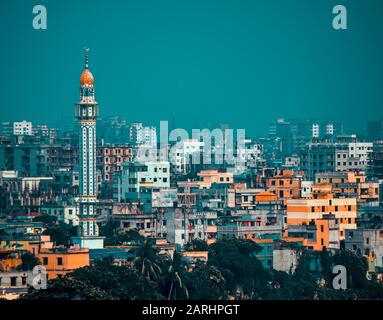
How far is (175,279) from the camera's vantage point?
922 inches

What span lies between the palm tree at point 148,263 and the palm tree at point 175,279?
0.56 ft

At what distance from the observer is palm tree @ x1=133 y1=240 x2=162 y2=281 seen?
2380 cm

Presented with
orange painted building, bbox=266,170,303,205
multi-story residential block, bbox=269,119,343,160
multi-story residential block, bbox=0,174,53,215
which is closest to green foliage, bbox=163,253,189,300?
orange painted building, bbox=266,170,303,205

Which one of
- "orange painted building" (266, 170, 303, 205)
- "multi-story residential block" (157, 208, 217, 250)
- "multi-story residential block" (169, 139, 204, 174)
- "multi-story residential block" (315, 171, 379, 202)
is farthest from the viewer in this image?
"multi-story residential block" (169, 139, 204, 174)

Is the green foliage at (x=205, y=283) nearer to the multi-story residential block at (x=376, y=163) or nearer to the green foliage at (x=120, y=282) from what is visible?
the green foliage at (x=120, y=282)

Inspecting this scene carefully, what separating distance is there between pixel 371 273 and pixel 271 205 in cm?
1152

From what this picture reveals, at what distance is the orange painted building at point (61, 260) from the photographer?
24.6m

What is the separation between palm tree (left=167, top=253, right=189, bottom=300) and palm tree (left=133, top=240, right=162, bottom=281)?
17cm

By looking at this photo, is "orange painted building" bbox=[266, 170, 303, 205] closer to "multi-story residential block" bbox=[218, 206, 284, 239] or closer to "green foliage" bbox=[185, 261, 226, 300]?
"multi-story residential block" bbox=[218, 206, 284, 239]

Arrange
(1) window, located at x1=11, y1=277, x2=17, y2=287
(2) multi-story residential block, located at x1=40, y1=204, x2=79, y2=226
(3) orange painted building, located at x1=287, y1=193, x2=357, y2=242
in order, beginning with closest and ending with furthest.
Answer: (1) window, located at x1=11, y1=277, x2=17, y2=287, (3) orange painted building, located at x1=287, y1=193, x2=357, y2=242, (2) multi-story residential block, located at x1=40, y1=204, x2=79, y2=226

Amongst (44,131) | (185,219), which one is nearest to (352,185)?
(185,219)

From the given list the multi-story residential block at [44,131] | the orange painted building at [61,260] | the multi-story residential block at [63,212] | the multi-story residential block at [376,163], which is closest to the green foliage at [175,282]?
the orange painted building at [61,260]
